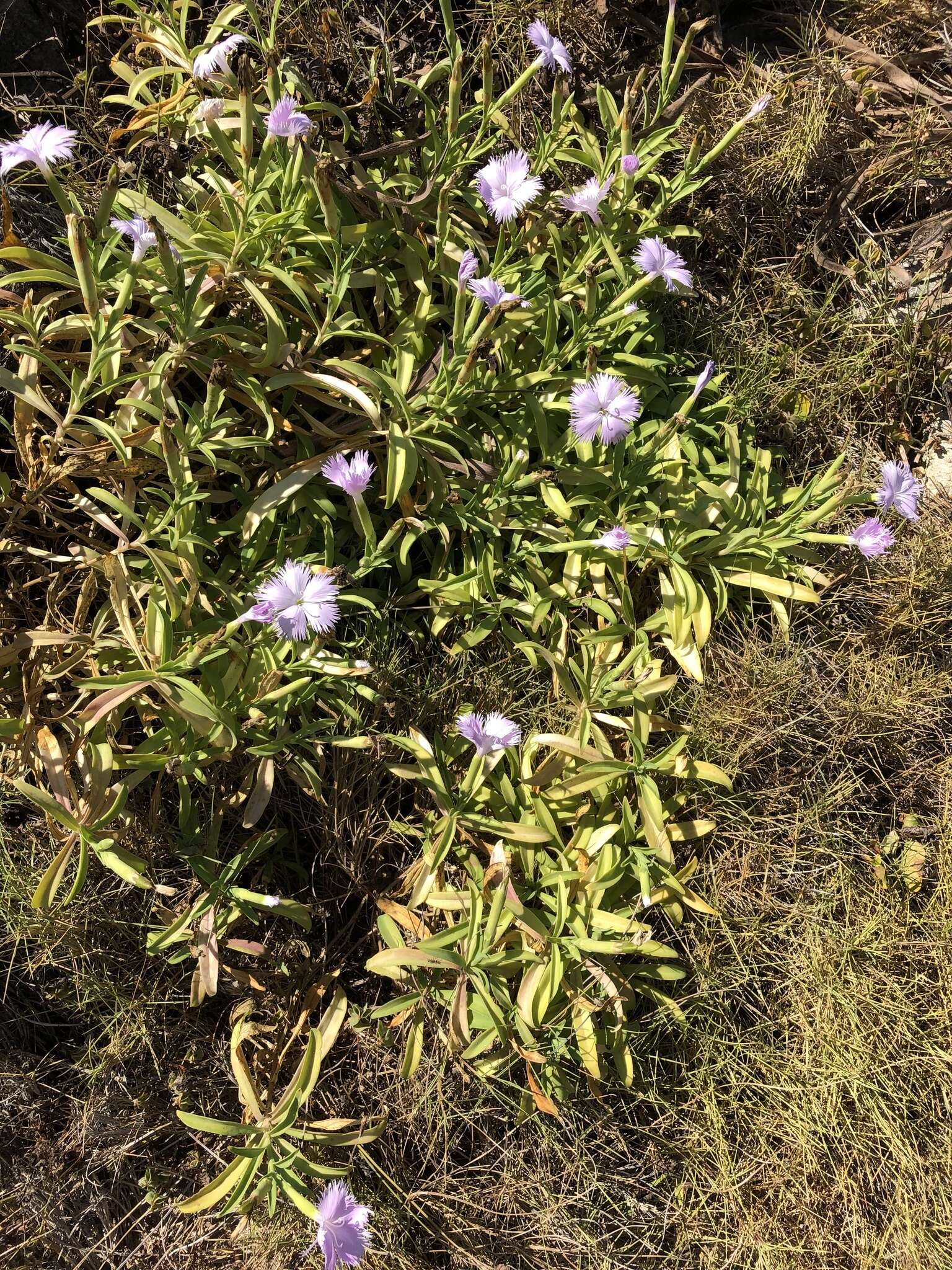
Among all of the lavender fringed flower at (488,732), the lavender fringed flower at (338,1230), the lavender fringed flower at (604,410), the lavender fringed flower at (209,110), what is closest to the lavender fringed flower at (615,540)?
the lavender fringed flower at (604,410)

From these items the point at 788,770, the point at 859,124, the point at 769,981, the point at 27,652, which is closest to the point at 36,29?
the point at 27,652

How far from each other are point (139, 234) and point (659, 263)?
3.06 feet

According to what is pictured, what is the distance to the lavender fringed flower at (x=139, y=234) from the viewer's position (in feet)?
5.10

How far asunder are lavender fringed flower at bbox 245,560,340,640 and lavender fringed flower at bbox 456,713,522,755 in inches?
12.9

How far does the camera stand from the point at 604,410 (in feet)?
5.53

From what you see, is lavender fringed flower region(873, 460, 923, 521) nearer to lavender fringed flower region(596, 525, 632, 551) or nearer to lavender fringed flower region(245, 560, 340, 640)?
lavender fringed flower region(596, 525, 632, 551)

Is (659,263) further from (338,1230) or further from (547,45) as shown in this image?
(338,1230)

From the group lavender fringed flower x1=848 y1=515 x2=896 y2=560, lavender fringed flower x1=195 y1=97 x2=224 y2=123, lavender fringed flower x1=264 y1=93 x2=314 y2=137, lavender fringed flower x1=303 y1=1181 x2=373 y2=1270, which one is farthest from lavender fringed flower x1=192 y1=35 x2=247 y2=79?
lavender fringed flower x1=303 y1=1181 x2=373 y2=1270

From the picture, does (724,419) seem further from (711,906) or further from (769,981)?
(769,981)

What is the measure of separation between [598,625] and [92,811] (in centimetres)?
107

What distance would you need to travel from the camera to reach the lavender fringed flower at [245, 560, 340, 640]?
1.48 metres

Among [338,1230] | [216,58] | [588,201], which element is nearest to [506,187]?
[588,201]

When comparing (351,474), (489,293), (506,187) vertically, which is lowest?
(351,474)

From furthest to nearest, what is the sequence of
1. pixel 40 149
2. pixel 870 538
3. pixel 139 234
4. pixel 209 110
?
pixel 870 538
pixel 209 110
pixel 139 234
pixel 40 149
